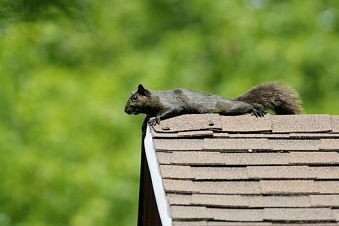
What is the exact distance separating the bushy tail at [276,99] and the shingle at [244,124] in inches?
33.7

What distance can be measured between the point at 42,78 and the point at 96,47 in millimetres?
2593

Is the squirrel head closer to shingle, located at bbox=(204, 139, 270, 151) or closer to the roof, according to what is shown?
the roof

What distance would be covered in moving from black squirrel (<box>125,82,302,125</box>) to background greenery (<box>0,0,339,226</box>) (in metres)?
4.13

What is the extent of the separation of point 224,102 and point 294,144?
1.34 meters

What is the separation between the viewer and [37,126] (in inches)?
491

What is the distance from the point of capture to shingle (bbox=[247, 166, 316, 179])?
16.1 feet

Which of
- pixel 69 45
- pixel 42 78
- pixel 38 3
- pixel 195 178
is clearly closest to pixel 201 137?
pixel 195 178

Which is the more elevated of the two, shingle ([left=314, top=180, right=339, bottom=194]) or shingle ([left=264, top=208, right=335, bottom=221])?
shingle ([left=314, top=180, right=339, bottom=194])

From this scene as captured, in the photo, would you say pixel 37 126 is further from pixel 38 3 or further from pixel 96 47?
pixel 38 3

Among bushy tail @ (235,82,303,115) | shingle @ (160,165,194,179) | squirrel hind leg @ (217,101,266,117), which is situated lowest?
shingle @ (160,165,194,179)

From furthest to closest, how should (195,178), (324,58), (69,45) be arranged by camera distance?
1. (69,45)
2. (324,58)
3. (195,178)

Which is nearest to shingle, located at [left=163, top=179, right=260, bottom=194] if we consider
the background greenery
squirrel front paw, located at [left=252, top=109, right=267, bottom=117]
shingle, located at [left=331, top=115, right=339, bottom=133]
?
shingle, located at [left=331, top=115, right=339, bottom=133]

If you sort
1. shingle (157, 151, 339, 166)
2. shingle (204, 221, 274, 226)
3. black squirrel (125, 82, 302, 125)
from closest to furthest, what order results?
shingle (204, 221, 274, 226) → shingle (157, 151, 339, 166) → black squirrel (125, 82, 302, 125)

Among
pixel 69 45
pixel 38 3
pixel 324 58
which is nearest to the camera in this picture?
pixel 38 3
